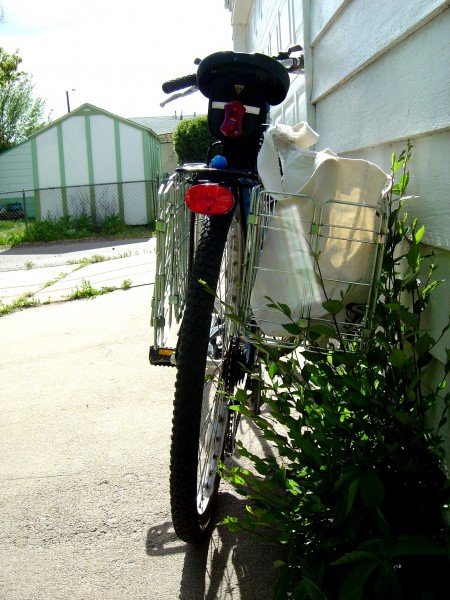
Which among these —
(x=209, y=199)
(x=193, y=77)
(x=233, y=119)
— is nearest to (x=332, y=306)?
(x=209, y=199)

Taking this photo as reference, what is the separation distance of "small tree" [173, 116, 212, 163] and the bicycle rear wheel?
16953mm

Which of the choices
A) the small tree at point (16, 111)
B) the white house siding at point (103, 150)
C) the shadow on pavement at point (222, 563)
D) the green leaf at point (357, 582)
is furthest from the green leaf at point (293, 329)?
the small tree at point (16, 111)

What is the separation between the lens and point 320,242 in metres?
2.15

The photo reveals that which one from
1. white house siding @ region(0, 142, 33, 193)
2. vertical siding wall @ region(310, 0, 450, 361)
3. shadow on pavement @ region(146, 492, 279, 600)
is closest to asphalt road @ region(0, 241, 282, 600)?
shadow on pavement @ region(146, 492, 279, 600)

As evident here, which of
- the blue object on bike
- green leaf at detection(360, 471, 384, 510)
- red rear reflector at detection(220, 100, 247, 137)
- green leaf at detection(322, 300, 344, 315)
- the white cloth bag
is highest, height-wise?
red rear reflector at detection(220, 100, 247, 137)

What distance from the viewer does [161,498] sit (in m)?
2.89

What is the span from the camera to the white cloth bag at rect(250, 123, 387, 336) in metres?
2.12

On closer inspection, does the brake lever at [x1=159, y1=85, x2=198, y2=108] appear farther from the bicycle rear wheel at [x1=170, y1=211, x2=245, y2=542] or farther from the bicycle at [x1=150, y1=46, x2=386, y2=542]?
the bicycle rear wheel at [x1=170, y1=211, x2=245, y2=542]

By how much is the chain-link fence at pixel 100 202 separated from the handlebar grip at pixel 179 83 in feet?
52.7

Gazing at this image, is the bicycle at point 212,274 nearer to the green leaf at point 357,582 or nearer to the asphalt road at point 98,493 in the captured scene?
the asphalt road at point 98,493

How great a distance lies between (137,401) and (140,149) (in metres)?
16.8

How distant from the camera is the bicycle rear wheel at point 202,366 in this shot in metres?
2.21

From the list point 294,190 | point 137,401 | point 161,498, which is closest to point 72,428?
point 137,401

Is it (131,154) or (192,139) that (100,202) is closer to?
(131,154)
